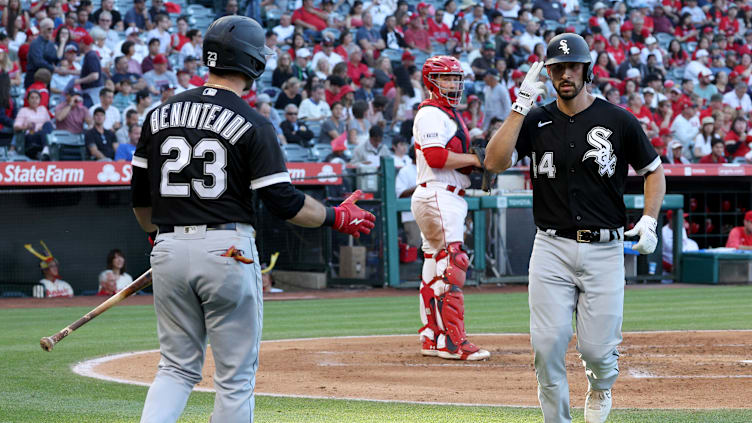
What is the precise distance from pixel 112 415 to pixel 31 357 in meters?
3.24

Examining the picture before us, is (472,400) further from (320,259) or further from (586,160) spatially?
(320,259)

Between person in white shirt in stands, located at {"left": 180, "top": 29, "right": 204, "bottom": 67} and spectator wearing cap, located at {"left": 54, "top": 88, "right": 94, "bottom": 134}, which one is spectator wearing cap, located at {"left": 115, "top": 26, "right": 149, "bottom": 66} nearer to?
person in white shirt in stands, located at {"left": 180, "top": 29, "right": 204, "bottom": 67}

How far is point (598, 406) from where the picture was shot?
17.3 ft

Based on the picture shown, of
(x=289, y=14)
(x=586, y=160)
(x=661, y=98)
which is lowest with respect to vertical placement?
(x=586, y=160)

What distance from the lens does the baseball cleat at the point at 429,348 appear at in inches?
333

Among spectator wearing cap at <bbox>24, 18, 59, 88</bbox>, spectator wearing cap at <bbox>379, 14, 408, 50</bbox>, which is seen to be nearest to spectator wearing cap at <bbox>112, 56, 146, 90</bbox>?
spectator wearing cap at <bbox>24, 18, 59, 88</bbox>

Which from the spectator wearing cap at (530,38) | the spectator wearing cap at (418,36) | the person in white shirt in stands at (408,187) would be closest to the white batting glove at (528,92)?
the person in white shirt in stands at (408,187)

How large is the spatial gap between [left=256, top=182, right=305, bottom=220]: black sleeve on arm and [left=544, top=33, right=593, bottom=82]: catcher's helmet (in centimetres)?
173

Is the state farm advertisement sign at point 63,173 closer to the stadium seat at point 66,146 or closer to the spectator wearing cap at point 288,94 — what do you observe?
the stadium seat at point 66,146

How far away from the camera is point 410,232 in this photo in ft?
54.1

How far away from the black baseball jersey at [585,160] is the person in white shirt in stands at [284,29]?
49.4 ft

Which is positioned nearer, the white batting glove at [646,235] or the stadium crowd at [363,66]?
the white batting glove at [646,235]

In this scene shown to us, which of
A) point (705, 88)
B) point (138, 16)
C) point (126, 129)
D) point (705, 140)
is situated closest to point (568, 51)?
point (126, 129)

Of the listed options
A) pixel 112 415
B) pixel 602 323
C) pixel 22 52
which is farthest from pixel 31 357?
pixel 22 52
